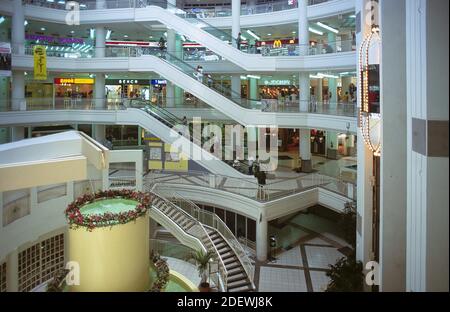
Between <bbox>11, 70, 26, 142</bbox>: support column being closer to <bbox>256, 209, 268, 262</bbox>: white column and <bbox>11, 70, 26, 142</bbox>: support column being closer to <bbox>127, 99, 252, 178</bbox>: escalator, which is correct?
<bbox>127, 99, 252, 178</bbox>: escalator

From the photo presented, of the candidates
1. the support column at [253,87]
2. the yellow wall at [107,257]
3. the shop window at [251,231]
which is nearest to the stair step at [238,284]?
the shop window at [251,231]

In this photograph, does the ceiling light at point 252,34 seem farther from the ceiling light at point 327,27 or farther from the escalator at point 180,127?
the escalator at point 180,127

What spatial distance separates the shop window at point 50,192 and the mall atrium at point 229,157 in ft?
0.31

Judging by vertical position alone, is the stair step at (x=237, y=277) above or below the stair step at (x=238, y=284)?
above

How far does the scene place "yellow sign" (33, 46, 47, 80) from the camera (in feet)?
69.4

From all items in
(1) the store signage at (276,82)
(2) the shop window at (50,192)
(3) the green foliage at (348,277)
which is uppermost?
(1) the store signage at (276,82)

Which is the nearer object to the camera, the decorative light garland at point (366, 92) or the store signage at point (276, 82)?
the decorative light garland at point (366, 92)

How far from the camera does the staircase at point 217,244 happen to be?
13828 mm

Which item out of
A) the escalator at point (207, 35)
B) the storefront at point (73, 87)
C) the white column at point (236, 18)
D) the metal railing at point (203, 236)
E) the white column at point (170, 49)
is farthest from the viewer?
the storefront at point (73, 87)
